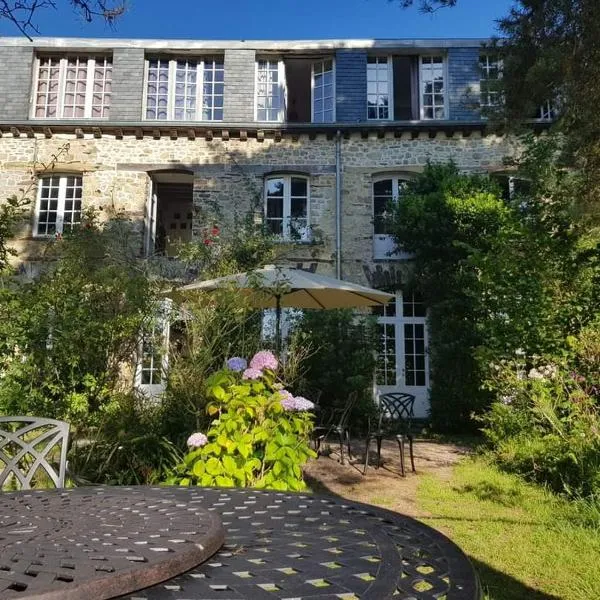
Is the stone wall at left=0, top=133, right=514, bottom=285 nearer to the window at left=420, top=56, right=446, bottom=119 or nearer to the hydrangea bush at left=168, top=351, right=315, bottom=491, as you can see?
the window at left=420, top=56, right=446, bottom=119

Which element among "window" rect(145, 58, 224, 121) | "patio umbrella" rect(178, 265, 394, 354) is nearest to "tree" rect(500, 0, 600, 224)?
"patio umbrella" rect(178, 265, 394, 354)

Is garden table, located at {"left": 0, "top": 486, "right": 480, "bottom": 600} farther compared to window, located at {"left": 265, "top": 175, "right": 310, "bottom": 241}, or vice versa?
window, located at {"left": 265, "top": 175, "right": 310, "bottom": 241}

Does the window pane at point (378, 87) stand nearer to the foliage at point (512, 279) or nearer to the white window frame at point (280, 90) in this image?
the white window frame at point (280, 90)

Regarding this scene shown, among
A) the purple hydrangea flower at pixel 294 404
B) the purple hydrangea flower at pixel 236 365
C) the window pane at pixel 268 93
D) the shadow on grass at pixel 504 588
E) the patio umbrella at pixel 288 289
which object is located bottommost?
the shadow on grass at pixel 504 588

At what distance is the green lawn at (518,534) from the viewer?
304cm

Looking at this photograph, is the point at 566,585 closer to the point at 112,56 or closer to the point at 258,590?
the point at 258,590

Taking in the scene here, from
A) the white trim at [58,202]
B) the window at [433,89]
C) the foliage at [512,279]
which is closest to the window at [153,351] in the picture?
the foliage at [512,279]

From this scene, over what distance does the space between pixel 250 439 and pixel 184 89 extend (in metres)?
11.0

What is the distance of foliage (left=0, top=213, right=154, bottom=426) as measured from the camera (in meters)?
5.44

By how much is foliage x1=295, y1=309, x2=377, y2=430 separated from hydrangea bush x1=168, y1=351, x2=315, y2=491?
471 centimetres

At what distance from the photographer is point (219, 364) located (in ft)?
18.8

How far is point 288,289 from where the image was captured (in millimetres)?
6074

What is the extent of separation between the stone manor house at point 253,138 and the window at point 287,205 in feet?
0.11

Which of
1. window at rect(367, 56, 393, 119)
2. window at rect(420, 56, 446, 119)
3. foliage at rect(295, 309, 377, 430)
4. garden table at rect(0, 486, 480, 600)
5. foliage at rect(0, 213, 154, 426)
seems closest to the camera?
garden table at rect(0, 486, 480, 600)
